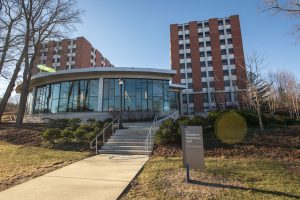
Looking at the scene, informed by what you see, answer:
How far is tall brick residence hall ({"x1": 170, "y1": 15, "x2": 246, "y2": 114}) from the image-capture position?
177 ft

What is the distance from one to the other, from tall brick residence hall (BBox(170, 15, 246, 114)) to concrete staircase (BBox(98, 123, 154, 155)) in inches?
1606

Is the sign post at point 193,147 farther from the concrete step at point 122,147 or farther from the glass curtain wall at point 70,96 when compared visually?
the glass curtain wall at point 70,96

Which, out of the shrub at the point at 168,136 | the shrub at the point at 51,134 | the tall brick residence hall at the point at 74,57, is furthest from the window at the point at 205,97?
the shrub at the point at 51,134

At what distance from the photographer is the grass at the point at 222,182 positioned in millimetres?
4941

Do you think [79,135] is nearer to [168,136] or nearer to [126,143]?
[126,143]

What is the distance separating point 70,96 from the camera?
1023 inches

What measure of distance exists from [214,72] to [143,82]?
35.5 meters

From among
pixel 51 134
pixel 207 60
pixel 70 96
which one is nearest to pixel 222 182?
pixel 51 134

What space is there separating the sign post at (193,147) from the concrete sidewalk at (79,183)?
1.84 m

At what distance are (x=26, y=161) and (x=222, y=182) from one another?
7903 millimetres

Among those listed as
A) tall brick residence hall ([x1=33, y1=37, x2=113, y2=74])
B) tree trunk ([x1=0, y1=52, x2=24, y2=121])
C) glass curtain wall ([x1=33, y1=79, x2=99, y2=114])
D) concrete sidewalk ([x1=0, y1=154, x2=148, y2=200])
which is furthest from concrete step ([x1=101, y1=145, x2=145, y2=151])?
tall brick residence hall ([x1=33, y1=37, x2=113, y2=74])

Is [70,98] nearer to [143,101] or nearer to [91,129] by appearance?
[143,101]

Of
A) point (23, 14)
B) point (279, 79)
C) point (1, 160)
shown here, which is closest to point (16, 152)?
point (1, 160)

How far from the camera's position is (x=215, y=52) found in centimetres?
5747
